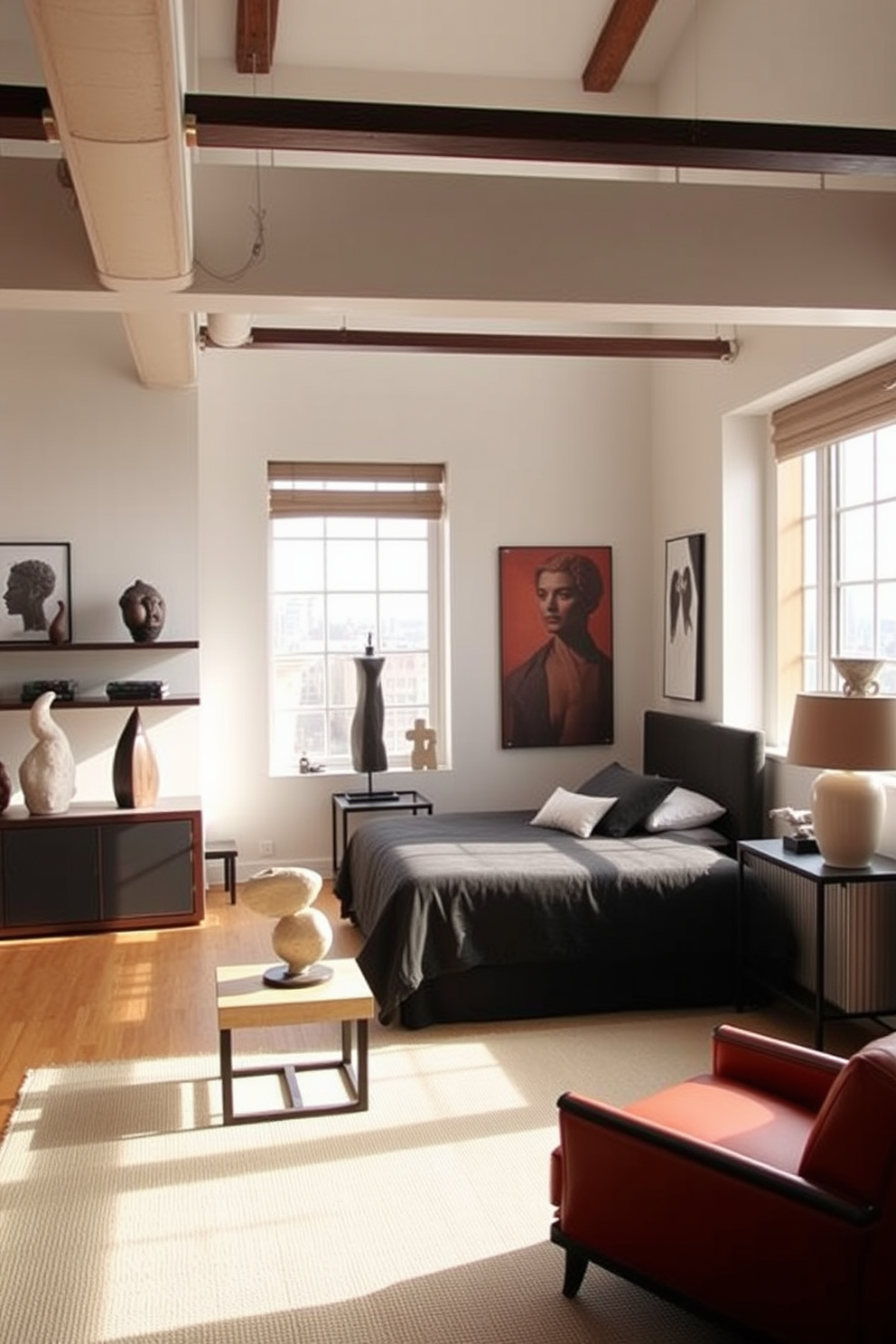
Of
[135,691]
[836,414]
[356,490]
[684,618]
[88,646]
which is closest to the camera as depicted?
[836,414]

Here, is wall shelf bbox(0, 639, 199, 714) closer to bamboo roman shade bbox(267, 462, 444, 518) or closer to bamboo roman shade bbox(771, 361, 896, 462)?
bamboo roman shade bbox(267, 462, 444, 518)

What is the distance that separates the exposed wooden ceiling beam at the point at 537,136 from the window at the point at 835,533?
166 centimetres

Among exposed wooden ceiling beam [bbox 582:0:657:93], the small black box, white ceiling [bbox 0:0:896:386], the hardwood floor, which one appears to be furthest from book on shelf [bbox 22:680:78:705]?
exposed wooden ceiling beam [bbox 582:0:657:93]

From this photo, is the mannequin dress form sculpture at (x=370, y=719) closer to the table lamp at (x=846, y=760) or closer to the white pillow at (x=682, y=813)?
the white pillow at (x=682, y=813)

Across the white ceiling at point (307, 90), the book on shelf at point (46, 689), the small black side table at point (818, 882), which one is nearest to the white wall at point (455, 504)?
the white ceiling at point (307, 90)

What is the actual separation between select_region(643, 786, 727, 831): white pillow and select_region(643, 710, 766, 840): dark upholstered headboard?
0.09 metres

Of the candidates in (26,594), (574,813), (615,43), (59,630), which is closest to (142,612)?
(59,630)

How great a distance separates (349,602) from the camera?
7.22m

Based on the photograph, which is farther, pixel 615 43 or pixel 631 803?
pixel 615 43

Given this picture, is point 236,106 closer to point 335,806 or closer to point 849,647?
point 849,647

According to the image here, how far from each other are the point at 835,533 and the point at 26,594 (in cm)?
409

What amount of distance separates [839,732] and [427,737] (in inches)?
132

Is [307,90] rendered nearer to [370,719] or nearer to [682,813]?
[370,719]

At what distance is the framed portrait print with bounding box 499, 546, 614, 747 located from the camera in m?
7.21
